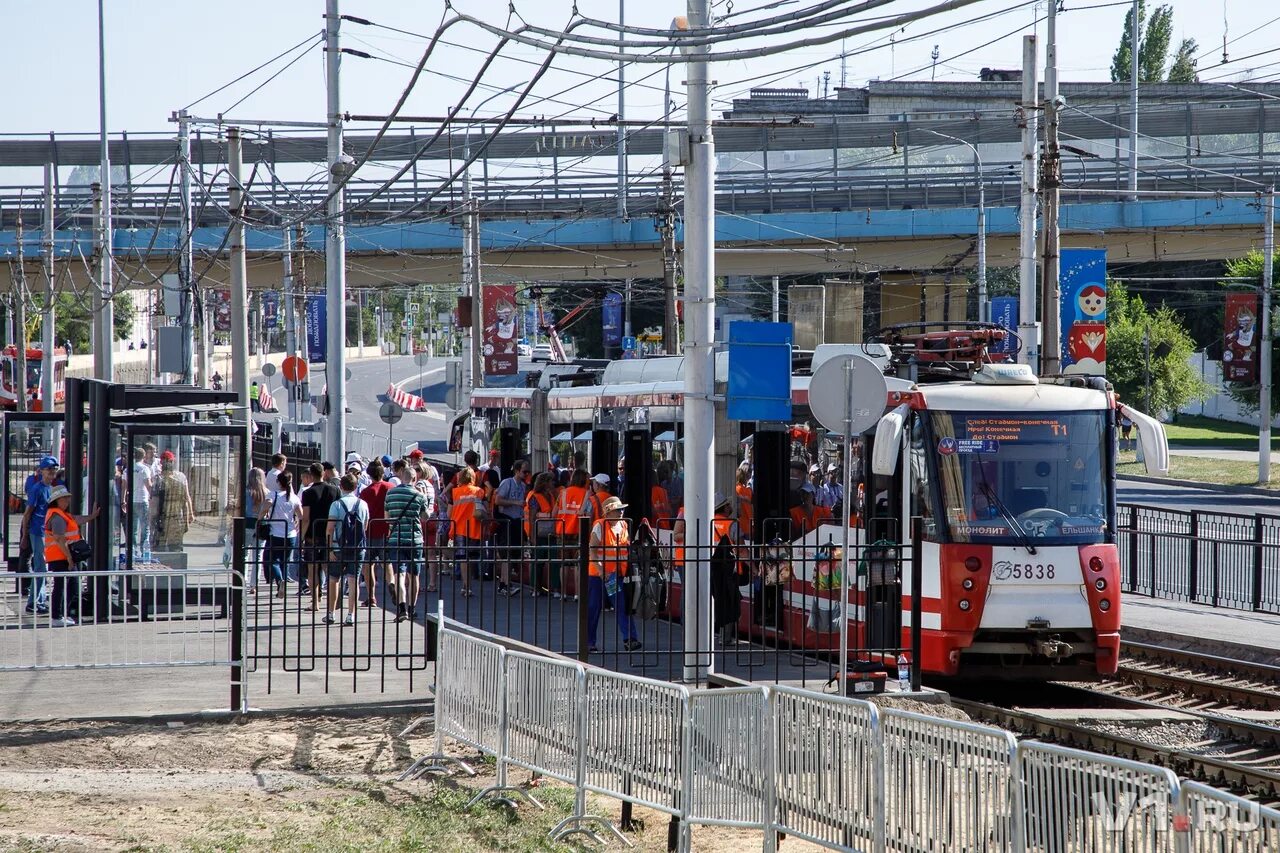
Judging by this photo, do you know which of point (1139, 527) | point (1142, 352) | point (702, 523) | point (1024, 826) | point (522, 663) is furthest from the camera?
point (1142, 352)

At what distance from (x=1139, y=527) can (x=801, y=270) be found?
3105 cm

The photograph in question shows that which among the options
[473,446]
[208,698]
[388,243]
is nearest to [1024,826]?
[208,698]

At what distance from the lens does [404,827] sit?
8828mm

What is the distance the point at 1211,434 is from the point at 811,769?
206ft

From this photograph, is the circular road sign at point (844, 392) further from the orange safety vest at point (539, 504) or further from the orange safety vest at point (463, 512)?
the orange safety vest at point (463, 512)

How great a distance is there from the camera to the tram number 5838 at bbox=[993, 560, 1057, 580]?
13.5 meters

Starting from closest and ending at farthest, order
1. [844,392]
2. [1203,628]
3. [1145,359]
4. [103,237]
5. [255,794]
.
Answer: [255,794]
[844,392]
[1203,628]
[103,237]
[1145,359]

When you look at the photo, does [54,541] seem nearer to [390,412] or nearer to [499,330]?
[390,412]

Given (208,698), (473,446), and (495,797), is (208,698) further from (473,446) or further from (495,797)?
(473,446)

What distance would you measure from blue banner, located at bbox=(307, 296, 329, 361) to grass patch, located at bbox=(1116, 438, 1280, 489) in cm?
2729

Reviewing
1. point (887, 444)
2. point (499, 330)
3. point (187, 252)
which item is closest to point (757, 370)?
point (887, 444)

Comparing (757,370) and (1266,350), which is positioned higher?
(1266,350)

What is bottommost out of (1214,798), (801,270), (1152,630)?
(1152,630)

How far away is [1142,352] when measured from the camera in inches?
2219
